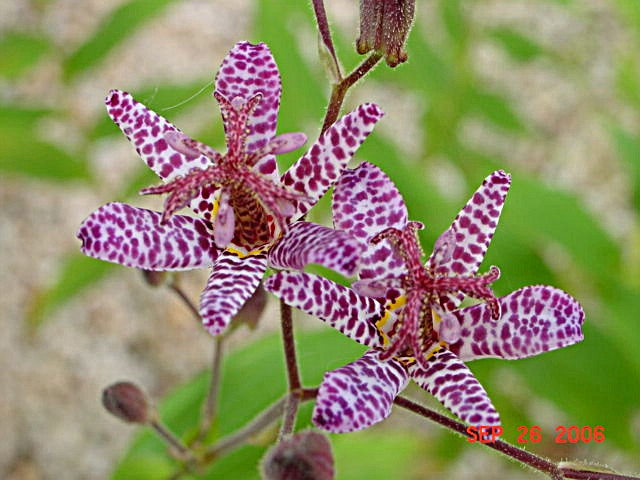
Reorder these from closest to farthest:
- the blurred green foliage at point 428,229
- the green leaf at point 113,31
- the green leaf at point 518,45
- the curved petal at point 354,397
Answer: the curved petal at point 354,397, the blurred green foliage at point 428,229, the green leaf at point 113,31, the green leaf at point 518,45

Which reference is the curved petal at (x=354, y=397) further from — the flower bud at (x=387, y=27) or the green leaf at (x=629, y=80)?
the green leaf at (x=629, y=80)

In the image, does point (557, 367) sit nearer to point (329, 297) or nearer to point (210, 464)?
point (210, 464)

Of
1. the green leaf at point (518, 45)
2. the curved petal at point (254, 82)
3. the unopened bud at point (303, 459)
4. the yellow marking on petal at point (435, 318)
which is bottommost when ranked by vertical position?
the unopened bud at point (303, 459)

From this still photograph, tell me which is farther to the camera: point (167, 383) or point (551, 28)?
point (551, 28)

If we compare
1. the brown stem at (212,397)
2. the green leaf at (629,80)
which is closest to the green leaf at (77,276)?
the brown stem at (212,397)

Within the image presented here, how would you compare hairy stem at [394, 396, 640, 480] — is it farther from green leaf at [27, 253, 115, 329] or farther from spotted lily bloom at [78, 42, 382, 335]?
green leaf at [27, 253, 115, 329]

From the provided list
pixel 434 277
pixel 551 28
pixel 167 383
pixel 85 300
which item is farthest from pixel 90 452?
pixel 551 28
